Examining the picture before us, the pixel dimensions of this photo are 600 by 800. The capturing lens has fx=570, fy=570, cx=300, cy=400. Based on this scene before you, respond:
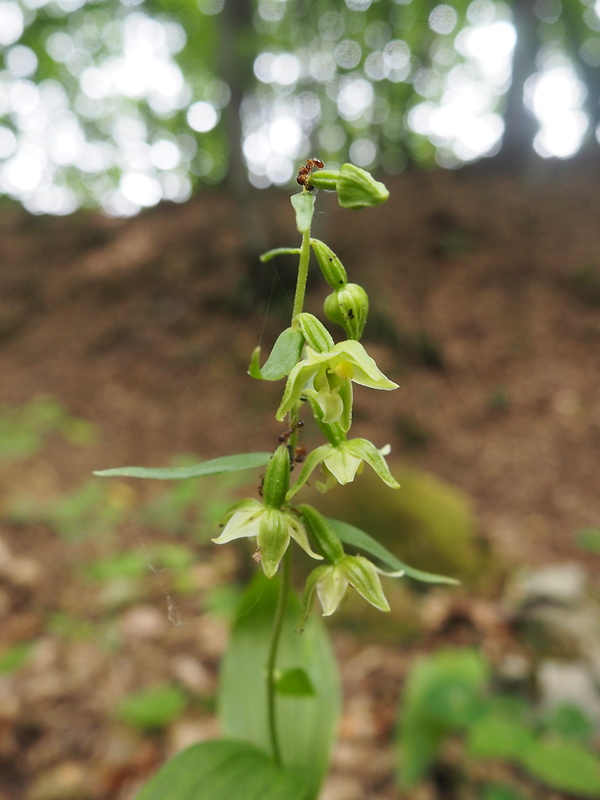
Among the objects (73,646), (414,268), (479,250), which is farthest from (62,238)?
(73,646)

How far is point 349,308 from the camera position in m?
1.11

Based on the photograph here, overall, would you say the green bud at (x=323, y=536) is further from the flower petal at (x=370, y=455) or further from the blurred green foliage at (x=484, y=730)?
the blurred green foliage at (x=484, y=730)

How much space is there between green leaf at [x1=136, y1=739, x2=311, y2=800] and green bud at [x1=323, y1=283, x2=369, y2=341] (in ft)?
3.23

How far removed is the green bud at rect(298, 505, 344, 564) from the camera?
46.6 inches

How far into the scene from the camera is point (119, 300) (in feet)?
26.4

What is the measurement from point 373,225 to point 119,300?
3.81 m

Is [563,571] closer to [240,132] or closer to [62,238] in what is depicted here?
[240,132]

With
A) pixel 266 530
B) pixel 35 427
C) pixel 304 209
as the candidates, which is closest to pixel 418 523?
pixel 266 530

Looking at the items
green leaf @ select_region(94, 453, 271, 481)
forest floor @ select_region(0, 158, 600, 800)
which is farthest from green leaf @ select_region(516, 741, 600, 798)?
green leaf @ select_region(94, 453, 271, 481)

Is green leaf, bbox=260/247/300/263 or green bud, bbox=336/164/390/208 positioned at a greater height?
green bud, bbox=336/164/390/208

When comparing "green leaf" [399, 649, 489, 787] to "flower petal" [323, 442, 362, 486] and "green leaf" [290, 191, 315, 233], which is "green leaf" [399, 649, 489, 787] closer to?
"flower petal" [323, 442, 362, 486]

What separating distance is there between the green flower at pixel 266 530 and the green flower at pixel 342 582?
0.11 meters

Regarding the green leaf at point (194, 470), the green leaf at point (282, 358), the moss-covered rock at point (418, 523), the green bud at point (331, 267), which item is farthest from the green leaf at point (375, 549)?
the moss-covered rock at point (418, 523)

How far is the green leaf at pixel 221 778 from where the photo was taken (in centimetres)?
119
